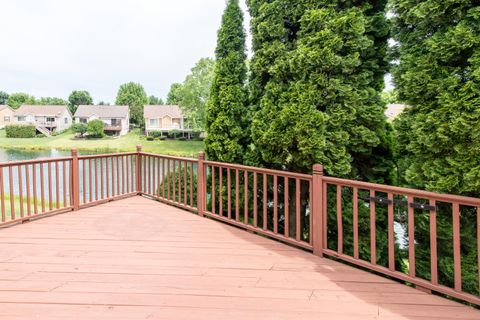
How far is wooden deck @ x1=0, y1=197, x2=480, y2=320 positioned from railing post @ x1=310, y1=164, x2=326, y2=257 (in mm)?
177

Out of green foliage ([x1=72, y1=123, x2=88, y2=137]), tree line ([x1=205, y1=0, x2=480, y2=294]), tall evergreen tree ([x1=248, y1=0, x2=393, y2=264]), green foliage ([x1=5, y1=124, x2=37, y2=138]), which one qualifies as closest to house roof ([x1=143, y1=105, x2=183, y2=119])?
green foliage ([x1=72, y1=123, x2=88, y2=137])

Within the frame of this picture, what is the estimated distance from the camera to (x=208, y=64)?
17531 millimetres

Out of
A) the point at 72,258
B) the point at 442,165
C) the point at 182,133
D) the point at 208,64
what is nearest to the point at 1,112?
the point at 182,133

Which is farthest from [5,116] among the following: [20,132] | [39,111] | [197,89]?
[197,89]

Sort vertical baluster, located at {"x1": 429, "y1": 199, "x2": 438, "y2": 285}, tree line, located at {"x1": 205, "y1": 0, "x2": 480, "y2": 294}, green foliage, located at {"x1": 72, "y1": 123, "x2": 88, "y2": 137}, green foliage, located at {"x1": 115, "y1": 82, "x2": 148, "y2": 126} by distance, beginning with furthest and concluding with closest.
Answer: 1. green foliage, located at {"x1": 115, "y1": 82, "x2": 148, "y2": 126}
2. green foliage, located at {"x1": 72, "y1": 123, "x2": 88, "y2": 137}
3. tree line, located at {"x1": 205, "y1": 0, "x2": 480, "y2": 294}
4. vertical baluster, located at {"x1": 429, "y1": 199, "x2": 438, "y2": 285}

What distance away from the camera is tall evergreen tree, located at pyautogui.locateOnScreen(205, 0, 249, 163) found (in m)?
4.45

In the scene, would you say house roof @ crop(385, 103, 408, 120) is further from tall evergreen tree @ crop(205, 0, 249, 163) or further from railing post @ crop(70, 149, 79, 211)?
railing post @ crop(70, 149, 79, 211)

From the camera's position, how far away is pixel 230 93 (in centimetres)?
444

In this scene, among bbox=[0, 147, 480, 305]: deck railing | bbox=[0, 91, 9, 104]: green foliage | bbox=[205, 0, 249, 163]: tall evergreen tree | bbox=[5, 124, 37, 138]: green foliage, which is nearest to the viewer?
bbox=[0, 147, 480, 305]: deck railing

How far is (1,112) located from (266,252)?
34.3 meters

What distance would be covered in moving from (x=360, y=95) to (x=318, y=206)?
133 centimetres

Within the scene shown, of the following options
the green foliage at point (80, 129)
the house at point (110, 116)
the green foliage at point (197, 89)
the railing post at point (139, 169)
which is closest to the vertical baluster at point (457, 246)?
the railing post at point (139, 169)

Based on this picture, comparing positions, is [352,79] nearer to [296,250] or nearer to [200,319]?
[296,250]

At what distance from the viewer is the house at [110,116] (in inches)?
1104
